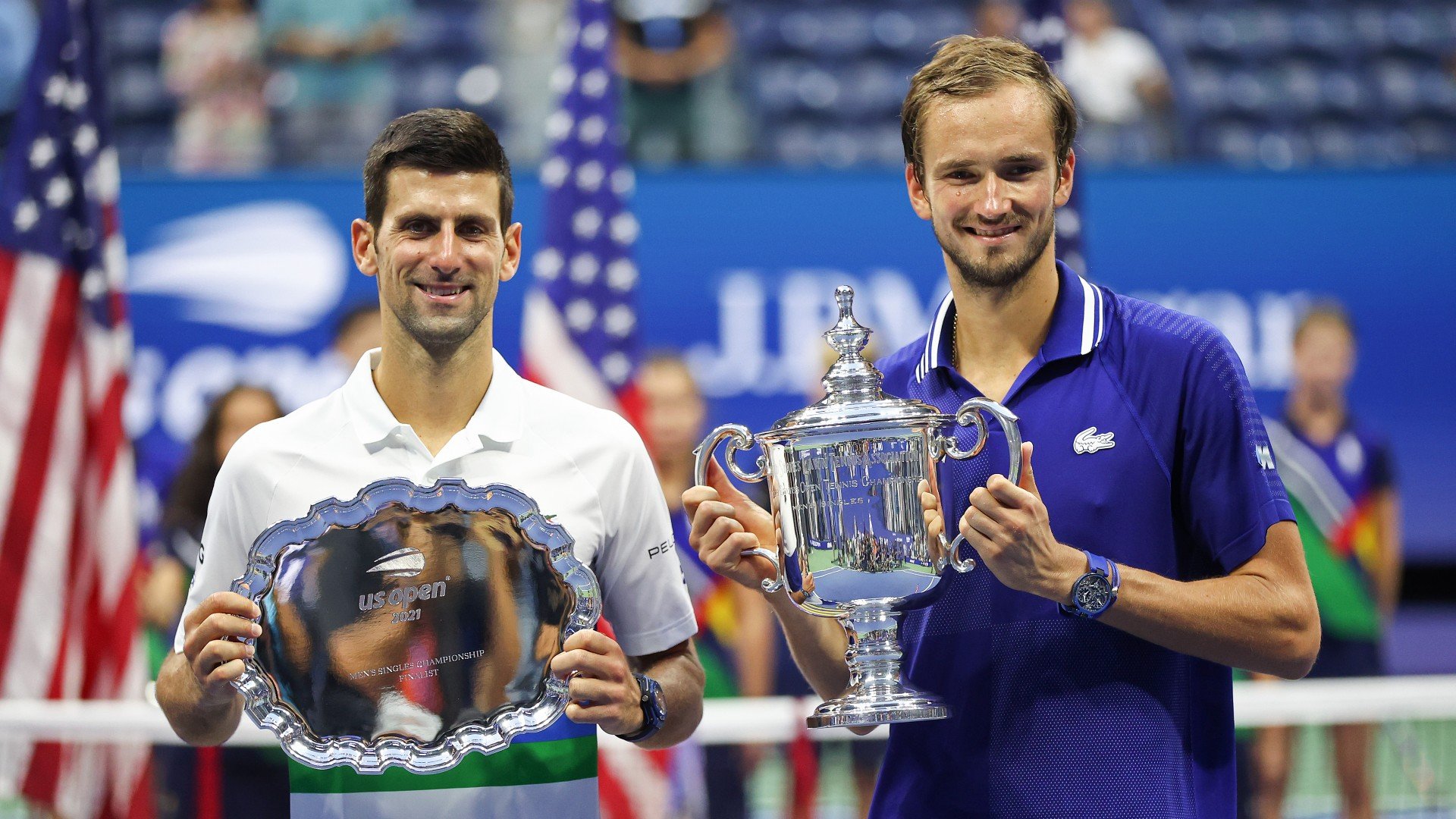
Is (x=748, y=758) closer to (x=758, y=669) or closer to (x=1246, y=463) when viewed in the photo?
(x=758, y=669)

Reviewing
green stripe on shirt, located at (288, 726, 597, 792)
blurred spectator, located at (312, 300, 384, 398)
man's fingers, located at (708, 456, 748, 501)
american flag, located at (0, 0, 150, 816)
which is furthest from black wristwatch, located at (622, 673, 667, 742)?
blurred spectator, located at (312, 300, 384, 398)

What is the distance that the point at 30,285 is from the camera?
4.80 meters

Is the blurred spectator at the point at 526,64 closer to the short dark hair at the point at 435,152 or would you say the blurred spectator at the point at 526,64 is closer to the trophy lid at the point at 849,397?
the short dark hair at the point at 435,152

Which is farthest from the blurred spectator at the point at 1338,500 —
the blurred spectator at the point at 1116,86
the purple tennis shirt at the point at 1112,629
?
the purple tennis shirt at the point at 1112,629

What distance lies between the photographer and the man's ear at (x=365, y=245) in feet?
7.64

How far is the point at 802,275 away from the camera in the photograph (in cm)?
745

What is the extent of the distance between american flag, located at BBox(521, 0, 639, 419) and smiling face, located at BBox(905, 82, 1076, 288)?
10.8ft

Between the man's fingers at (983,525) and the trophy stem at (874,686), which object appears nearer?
the man's fingers at (983,525)

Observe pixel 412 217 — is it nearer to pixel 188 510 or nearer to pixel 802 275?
pixel 188 510

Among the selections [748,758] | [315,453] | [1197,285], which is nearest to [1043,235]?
[315,453]

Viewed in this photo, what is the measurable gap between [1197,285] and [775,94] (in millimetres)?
3430

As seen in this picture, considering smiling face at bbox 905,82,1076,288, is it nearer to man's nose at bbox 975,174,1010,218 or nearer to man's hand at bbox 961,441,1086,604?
man's nose at bbox 975,174,1010,218

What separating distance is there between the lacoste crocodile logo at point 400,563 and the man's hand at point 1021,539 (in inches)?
32.2

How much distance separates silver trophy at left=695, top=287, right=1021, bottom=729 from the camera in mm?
2145
